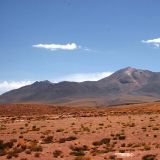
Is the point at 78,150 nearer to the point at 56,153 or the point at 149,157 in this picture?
the point at 56,153

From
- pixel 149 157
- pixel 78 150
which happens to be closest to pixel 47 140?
pixel 78 150

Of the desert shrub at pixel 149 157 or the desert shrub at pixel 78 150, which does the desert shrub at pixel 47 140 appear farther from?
the desert shrub at pixel 149 157

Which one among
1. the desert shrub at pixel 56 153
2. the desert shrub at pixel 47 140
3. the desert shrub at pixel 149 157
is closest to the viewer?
the desert shrub at pixel 149 157

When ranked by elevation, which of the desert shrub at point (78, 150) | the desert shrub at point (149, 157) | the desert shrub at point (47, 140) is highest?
the desert shrub at point (47, 140)

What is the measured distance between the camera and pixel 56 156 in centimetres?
2714

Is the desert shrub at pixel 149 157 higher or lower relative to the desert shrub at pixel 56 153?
lower

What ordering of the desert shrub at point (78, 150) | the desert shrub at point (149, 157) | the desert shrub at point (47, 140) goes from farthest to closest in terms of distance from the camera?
the desert shrub at point (47, 140) → the desert shrub at point (78, 150) → the desert shrub at point (149, 157)

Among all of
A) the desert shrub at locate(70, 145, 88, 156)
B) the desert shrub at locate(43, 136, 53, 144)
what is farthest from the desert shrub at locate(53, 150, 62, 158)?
the desert shrub at locate(43, 136, 53, 144)

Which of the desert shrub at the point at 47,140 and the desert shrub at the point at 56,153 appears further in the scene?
the desert shrub at the point at 47,140

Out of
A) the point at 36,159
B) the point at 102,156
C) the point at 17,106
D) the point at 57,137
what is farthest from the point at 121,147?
the point at 17,106

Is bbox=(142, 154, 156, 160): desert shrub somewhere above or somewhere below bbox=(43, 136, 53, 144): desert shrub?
below

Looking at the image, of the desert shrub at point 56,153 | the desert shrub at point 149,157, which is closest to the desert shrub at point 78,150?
the desert shrub at point 56,153

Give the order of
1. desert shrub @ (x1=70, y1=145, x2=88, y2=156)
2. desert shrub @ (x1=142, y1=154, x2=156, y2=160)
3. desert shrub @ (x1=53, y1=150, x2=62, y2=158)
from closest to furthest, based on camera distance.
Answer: desert shrub @ (x1=142, y1=154, x2=156, y2=160) < desert shrub @ (x1=53, y1=150, x2=62, y2=158) < desert shrub @ (x1=70, y1=145, x2=88, y2=156)

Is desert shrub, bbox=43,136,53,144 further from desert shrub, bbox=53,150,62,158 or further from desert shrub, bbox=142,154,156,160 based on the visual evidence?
desert shrub, bbox=142,154,156,160
